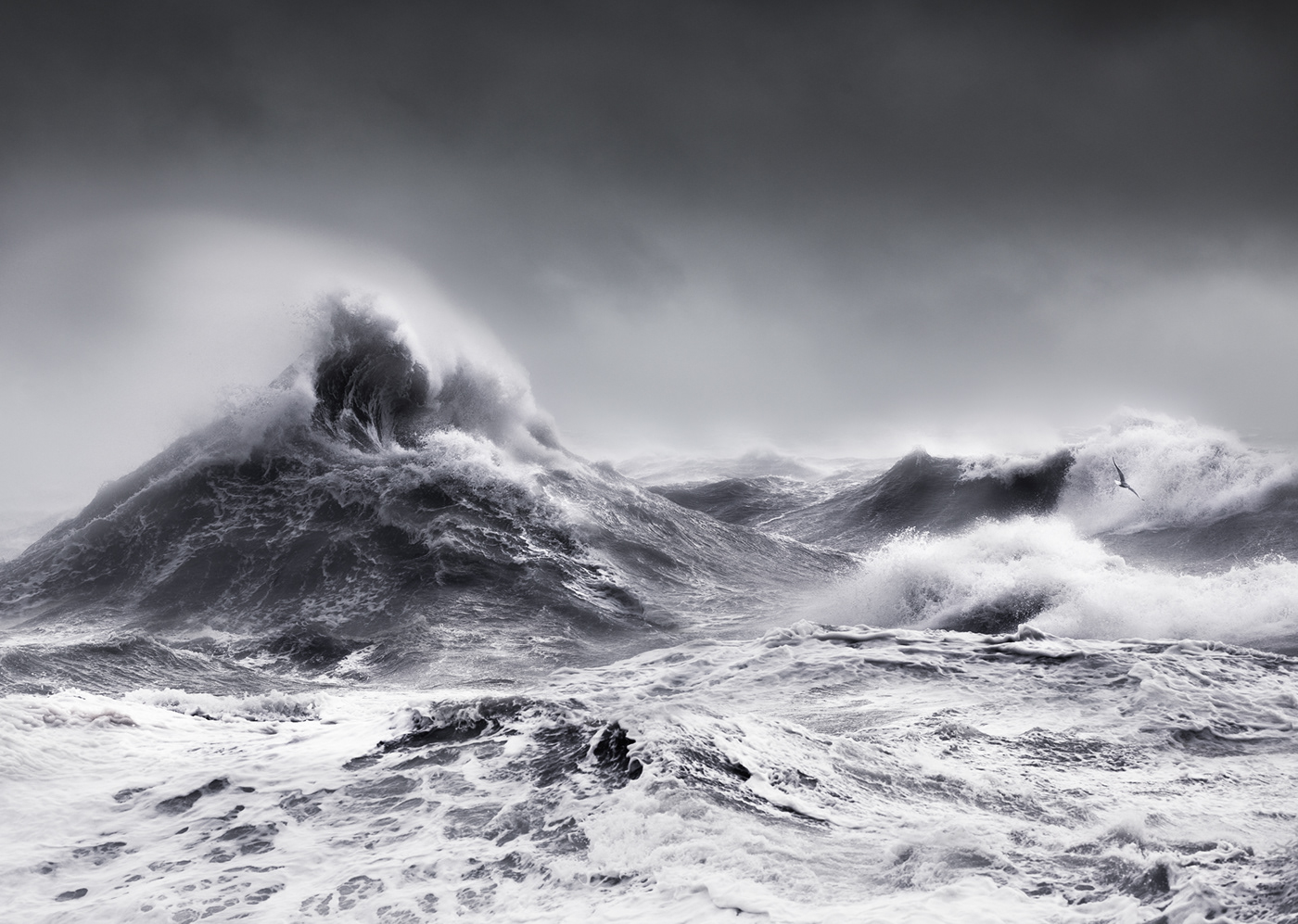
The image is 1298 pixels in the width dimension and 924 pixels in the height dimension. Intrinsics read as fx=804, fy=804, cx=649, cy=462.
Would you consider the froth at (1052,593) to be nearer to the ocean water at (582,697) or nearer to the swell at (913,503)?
A: the ocean water at (582,697)

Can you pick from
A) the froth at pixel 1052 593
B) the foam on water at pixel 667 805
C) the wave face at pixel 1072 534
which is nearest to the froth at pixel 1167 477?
the wave face at pixel 1072 534

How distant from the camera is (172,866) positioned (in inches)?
179

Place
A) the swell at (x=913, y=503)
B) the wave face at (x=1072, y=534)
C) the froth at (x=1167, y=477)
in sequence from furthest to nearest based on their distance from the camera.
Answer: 1. the swell at (x=913, y=503)
2. the froth at (x=1167, y=477)
3. the wave face at (x=1072, y=534)

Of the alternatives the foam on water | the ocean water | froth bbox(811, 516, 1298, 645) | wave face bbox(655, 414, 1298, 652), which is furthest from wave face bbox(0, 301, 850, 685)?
the foam on water

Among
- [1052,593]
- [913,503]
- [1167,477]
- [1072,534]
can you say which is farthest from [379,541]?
[1167,477]

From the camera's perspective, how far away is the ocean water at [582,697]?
4191 mm

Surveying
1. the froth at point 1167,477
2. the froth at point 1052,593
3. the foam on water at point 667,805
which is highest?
the froth at point 1167,477

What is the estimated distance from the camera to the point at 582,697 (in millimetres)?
7258

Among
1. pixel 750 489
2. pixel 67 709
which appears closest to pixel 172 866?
pixel 67 709

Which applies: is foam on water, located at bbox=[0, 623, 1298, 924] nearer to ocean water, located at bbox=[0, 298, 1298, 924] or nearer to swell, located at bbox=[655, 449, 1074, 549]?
ocean water, located at bbox=[0, 298, 1298, 924]

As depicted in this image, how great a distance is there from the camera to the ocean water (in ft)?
13.8

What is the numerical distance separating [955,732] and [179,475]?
15.8 meters

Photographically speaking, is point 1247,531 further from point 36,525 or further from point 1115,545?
point 36,525

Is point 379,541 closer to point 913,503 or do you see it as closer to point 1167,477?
point 913,503
